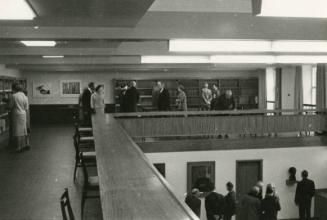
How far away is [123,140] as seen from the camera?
6.20m

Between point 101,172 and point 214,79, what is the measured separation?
696 inches

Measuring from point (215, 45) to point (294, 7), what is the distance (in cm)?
536

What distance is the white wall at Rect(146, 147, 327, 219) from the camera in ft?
42.5

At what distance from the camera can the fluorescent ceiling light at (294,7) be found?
2.66 metres

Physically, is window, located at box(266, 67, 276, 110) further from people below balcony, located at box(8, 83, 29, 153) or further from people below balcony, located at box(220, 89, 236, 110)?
people below balcony, located at box(8, 83, 29, 153)

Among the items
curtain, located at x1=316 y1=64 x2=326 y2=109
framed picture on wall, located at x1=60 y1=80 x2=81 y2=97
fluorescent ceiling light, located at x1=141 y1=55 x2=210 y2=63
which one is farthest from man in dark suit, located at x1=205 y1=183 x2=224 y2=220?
framed picture on wall, located at x1=60 y1=80 x2=81 y2=97

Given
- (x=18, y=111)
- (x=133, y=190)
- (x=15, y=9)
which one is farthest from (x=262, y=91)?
(x=133, y=190)

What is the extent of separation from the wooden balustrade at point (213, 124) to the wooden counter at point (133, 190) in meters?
6.90

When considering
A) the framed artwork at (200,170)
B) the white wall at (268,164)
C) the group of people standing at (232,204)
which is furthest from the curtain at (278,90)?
the group of people standing at (232,204)

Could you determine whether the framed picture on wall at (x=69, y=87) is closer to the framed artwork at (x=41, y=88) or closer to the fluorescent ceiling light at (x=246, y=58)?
the framed artwork at (x=41, y=88)

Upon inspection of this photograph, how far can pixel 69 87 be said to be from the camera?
20656mm

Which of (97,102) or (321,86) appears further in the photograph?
(321,86)

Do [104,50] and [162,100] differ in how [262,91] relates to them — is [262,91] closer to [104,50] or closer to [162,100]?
[162,100]

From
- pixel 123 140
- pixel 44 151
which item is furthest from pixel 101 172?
pixel 44 151
